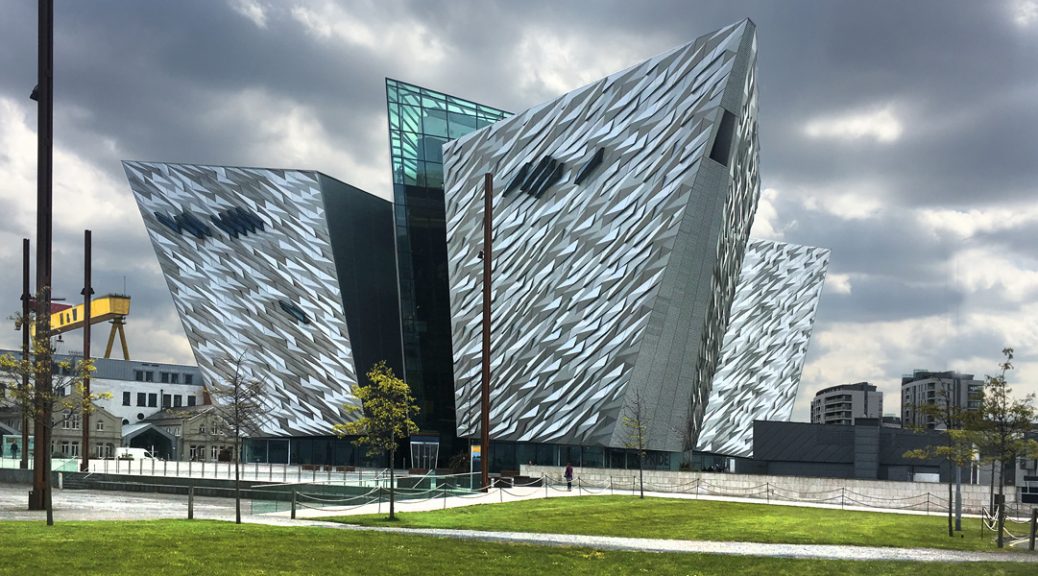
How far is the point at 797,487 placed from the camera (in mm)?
40500

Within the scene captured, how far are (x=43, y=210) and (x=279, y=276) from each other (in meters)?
36.3

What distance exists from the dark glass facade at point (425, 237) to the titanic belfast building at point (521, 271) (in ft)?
0.41

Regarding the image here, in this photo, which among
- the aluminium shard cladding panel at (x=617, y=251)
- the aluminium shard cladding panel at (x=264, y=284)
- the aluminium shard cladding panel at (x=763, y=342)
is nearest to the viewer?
the aluminium shard cladding panel at (x=617, y=251)

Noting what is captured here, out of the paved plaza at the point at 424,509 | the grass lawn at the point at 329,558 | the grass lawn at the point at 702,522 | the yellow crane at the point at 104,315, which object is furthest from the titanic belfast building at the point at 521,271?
the yellow crane at the point at 104,315

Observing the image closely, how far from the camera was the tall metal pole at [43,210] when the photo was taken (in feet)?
79.7

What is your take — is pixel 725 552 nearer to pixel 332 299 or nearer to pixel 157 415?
pixel 332 299

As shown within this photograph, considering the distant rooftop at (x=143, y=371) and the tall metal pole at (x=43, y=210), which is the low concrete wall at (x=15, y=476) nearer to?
the tall metal pole at (x=43, y=210)

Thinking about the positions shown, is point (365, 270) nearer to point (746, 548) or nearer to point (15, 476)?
point (15, 476)

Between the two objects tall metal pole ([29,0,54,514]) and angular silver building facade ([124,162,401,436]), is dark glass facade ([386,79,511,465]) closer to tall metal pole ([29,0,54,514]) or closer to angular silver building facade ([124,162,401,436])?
angular silver building facade ([124,162,401,436])

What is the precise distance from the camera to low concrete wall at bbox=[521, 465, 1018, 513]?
123ft

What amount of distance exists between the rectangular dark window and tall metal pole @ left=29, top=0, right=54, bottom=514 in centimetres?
2792

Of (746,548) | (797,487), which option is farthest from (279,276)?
(746,548)

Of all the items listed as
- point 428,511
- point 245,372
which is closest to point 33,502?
point 428,511

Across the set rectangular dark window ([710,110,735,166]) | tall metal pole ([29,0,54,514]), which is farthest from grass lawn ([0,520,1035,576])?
rectangular dark window ([710,110,735,166])
